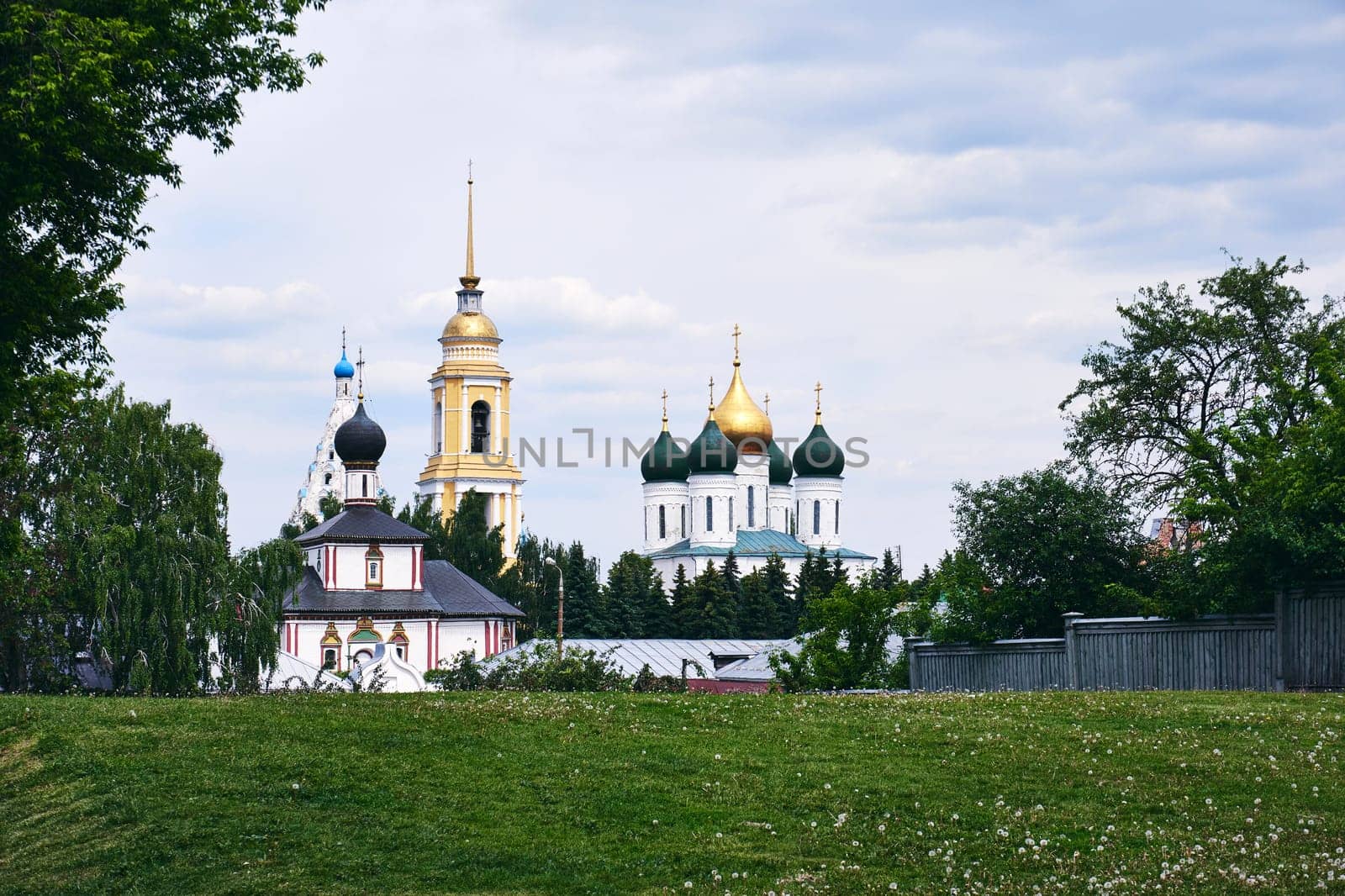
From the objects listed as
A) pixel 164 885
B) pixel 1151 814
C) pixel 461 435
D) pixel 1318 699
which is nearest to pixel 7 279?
pixel 164 885

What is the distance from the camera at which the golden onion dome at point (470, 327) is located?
92.4 meters

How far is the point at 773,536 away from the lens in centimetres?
10862

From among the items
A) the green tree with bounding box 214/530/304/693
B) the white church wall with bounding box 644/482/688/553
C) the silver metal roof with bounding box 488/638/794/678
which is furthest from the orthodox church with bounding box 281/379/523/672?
the white church wall with bounding box 644/482/688/553

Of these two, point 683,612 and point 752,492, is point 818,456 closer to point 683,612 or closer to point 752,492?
point 752,492

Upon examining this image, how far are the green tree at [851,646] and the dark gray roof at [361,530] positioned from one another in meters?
34.5

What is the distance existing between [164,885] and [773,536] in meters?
96.7

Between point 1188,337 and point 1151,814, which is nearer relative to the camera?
point 1151,814

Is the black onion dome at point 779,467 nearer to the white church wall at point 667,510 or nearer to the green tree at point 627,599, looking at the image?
the white church wall at point 667,510

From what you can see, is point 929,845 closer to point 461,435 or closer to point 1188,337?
point 1188,337

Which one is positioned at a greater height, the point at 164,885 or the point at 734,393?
the point at 734,393

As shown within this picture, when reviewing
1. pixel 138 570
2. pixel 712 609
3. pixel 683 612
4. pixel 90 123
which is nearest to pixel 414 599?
pixel 683 612

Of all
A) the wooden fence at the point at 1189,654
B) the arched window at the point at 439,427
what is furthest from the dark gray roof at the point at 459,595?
the wooden fence at the point at 1189,654

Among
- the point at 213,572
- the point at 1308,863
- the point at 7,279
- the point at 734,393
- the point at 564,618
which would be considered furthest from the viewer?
the point at 734,393

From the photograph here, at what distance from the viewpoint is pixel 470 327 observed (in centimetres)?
9269
